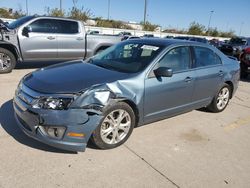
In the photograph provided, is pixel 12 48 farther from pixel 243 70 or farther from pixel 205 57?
pixel 243 70

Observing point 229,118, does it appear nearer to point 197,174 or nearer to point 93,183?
point 197,174

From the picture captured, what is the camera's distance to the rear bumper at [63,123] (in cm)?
337

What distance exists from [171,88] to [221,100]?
205 centimetres

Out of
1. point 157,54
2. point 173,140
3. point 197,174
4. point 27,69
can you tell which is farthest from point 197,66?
point 27,69

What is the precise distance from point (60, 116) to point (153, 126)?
2002 millimetres

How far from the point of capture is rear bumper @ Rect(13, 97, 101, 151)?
11.1 feet

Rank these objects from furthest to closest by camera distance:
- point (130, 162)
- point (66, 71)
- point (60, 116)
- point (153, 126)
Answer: point (153, 126)
point (66, 71)
point (130, 162)
point (60, 116)

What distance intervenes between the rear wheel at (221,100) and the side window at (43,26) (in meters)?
5.70

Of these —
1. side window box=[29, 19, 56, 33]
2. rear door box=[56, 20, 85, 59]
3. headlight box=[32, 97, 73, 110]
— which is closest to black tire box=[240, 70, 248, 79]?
rear door box=[56, 20, 85, 59]

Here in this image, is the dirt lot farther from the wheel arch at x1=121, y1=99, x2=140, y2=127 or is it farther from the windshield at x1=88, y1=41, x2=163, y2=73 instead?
the windshield at x1=88, y1=41, x2=163, y2=73

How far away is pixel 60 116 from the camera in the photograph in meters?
3.36

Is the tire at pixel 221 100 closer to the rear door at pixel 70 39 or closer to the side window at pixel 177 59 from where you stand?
the side window at pixel 177 59

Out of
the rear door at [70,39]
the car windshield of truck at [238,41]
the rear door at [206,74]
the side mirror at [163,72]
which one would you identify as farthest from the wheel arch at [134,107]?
the car windshield of truck at [238,41]

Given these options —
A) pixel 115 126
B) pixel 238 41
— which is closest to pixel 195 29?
pixel 238 41
